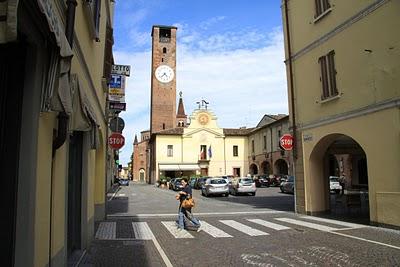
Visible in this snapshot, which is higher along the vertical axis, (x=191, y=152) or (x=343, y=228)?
(x=191, y=152)

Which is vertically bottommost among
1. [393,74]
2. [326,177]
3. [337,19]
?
[326,177]

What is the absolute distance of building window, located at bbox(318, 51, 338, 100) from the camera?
14.5 meters

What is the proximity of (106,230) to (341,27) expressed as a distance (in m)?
10.3

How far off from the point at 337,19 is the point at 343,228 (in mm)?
7148

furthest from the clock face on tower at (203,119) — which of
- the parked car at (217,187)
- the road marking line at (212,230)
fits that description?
the road marking line at (212,230)

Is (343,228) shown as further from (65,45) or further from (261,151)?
(261,151)

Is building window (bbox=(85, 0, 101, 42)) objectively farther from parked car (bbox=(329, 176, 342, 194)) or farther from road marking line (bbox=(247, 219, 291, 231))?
parked car (bbox=(329, 176, 342, 194))

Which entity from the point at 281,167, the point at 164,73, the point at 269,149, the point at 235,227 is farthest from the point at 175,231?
the point at 164,73

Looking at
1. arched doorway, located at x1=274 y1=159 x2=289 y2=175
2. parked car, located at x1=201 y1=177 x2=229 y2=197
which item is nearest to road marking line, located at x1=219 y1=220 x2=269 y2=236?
parked car, located at x1=201 y1=177 x2=229 y2=197

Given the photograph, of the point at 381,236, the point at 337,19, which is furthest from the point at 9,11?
the point at 337,19

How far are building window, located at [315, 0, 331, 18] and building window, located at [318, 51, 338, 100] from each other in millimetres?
1703

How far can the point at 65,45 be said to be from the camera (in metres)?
4.18

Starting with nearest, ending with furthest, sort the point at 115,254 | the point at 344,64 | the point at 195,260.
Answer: the point at 195,260, the point at 115,254, the point at 344,64

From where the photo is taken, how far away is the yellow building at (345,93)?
11711 millimetres
